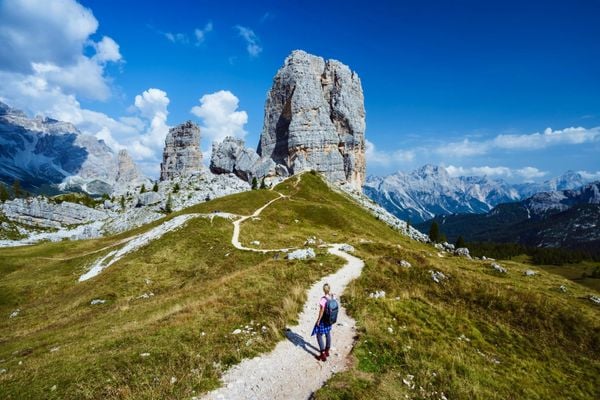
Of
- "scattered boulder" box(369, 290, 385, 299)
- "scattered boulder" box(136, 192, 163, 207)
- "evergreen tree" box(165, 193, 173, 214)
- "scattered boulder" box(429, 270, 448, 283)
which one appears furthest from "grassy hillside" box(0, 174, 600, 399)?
"scattered boulder" box(136, 192, 163, 207)

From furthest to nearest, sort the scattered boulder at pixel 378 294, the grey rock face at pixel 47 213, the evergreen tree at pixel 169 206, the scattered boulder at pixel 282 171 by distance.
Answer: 1. the scattered boulder at pixel 282 171
2. the grey rock face at pixel 47 213
3. the evergreen tree at pixel 169 206
4. the scattered boulder at pixel 378 294

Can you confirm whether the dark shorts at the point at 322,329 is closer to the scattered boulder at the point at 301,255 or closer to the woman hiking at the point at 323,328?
the woman hiking at the point at 323,328

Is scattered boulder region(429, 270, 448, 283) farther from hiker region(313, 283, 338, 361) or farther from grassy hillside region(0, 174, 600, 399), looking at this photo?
hiker region(313, 283, 338, 361)

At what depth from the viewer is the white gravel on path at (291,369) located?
13.7 m

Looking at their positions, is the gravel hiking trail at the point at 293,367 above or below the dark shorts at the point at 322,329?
below

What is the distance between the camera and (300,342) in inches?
724

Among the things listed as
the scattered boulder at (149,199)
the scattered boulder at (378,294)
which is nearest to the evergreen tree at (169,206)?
the scattered boulder at (149,199)

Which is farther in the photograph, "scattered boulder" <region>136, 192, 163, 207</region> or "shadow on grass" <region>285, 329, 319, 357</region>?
"scattered boulder" <region>136, 192, 163, 207</region>

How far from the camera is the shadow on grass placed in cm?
1742

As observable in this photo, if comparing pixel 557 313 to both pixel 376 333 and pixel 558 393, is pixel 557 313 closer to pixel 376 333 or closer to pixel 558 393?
pixel 558 393

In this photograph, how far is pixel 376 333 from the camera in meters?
19.4

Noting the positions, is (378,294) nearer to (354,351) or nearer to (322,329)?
(354,351)

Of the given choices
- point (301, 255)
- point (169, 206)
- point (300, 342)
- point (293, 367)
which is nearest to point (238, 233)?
point (301, 255)

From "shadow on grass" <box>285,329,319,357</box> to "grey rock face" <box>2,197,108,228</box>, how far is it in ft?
574
